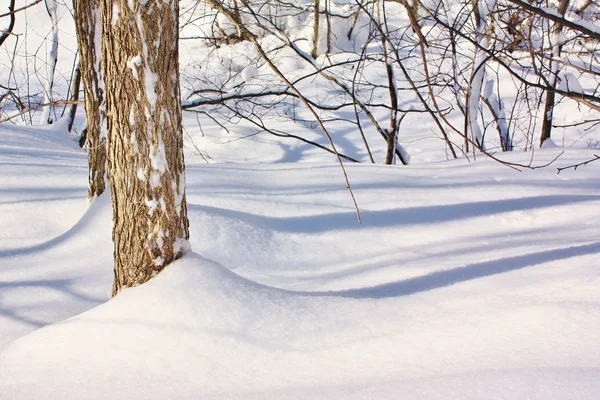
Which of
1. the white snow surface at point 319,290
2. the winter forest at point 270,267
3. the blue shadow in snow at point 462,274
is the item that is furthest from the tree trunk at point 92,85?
the blue shadow in snow at point 462,274

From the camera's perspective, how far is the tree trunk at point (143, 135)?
1834 mm

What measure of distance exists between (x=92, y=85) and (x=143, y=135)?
5.08 feet

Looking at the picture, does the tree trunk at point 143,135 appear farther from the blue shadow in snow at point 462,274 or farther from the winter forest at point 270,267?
the blue shadow in snow at point 462,274

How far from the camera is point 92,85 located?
10.7ft

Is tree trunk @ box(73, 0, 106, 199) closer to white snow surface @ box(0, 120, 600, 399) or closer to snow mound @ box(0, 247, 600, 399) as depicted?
white snow surface @ box(0, 120, 600, 399)

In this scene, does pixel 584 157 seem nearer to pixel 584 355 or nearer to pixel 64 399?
pixel 584 355

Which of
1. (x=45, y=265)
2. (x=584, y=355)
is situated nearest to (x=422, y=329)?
(x=584, y=355)

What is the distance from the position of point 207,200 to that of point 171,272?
1433mm

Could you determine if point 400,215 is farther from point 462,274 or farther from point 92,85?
point 92,85

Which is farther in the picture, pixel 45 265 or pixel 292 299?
pixel 45 265

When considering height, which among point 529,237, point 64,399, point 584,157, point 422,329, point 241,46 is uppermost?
point 241,46

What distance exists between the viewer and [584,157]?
3.95m

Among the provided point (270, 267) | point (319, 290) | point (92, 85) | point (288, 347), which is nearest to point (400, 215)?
point (270, 267)

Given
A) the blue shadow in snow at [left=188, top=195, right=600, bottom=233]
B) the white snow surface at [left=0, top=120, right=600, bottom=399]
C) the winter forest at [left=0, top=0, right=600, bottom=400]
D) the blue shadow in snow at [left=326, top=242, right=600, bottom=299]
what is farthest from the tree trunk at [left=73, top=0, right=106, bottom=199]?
the blue shadow in snow at [left=326, top=242, right=600, bottom=299]
